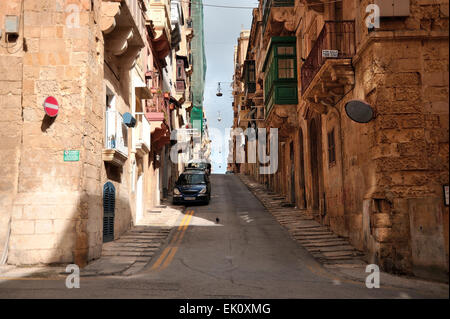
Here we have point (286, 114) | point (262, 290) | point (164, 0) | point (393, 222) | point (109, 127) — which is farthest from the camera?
point (164, 0)

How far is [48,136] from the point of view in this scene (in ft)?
34.3

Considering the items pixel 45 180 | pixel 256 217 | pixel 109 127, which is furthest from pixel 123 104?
pixel 256 217

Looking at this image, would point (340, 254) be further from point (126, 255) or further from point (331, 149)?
point (126, 255)

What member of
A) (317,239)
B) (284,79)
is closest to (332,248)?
(317,239)

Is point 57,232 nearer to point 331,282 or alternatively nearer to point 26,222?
point 26,222

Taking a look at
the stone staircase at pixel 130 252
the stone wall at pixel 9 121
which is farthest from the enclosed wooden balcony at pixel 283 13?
the stone wall at pixel 9 121

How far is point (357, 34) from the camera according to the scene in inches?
471

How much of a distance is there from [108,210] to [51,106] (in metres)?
4.31

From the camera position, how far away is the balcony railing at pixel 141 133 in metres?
17.5

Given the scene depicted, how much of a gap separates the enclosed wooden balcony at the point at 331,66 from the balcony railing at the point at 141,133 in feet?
23.0

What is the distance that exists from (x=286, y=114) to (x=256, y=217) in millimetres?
5249

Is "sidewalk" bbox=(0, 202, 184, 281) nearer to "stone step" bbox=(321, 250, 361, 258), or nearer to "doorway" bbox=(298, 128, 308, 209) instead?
"stone step" bbox=(321, 250, 361, 258)

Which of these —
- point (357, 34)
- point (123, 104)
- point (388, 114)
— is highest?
point (357, 34)

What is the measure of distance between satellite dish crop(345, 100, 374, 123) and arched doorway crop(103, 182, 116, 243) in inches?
296
